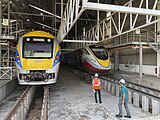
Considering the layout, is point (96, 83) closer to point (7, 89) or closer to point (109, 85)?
point (109, 85)

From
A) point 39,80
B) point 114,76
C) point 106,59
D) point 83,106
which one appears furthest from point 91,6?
point 114,76

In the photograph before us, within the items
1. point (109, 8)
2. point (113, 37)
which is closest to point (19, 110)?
point (109, 8)

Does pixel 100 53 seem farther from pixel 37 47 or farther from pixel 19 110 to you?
pixel 19 110

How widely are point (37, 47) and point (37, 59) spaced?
0.75 metres

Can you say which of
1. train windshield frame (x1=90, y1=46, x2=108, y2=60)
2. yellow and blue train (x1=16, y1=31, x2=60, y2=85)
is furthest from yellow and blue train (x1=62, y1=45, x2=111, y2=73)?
yellow and blue train (x1=16, y1=31, x2=60, y2=85)

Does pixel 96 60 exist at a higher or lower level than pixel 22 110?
higher

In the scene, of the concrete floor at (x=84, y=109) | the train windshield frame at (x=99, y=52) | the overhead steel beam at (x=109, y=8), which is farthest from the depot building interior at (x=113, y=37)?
the overhead steel beam at (x=109, y=8)

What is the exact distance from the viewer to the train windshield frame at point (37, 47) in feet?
24.1

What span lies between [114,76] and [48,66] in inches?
339

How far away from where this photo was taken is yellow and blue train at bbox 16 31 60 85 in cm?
704

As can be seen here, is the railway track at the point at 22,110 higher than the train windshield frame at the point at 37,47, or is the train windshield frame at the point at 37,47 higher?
the train windshield frame at the point at 37,47

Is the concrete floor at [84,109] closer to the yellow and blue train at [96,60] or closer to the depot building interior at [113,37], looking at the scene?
the yellow and blue train at [96,60]

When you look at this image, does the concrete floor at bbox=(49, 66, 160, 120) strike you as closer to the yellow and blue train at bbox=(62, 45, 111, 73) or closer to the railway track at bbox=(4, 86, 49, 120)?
the railway track at bbox=(4, 86, 49, 120)

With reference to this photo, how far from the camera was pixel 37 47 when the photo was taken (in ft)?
25.0
